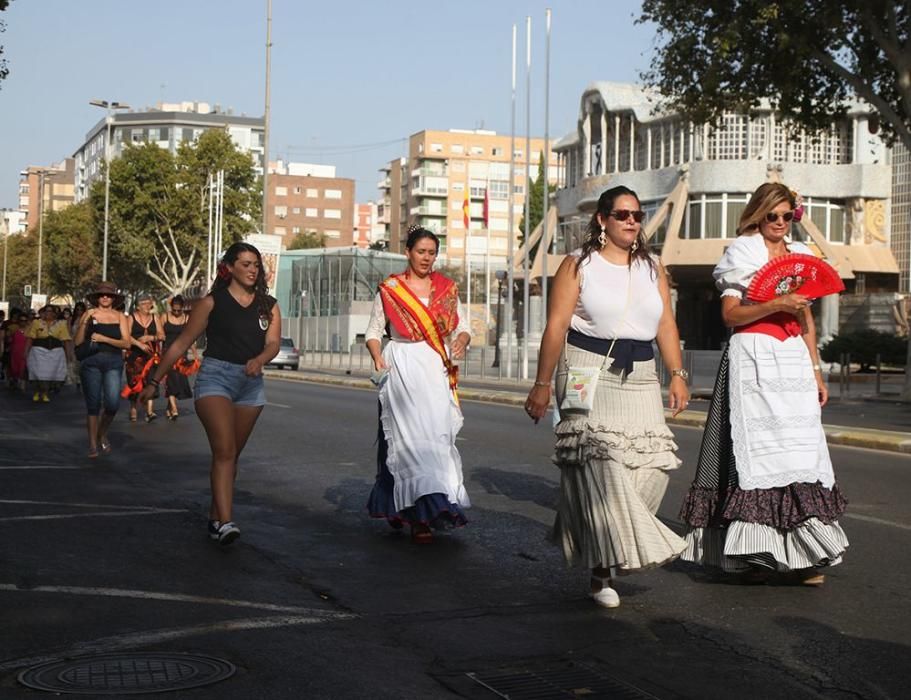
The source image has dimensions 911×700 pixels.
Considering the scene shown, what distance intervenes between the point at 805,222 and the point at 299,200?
11726 centimetres

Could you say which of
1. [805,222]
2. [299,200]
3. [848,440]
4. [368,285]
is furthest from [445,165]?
[848,440]

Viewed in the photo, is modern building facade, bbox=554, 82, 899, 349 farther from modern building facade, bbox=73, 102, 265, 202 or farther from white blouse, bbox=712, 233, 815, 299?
modern building facade, bbox=73, 102, 265, 202

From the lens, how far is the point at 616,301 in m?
6.45

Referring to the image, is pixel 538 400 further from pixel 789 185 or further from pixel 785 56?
pixel 789 185

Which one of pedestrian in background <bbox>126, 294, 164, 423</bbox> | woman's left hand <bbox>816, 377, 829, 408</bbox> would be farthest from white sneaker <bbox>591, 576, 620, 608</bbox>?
pedestrian in background <bbox>126, 294, 164, 423</bbox>

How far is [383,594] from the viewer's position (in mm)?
6609

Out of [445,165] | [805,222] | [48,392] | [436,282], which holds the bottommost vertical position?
[48,392]

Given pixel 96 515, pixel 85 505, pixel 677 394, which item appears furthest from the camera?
pixel 85 505

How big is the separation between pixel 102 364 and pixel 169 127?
148522 mm

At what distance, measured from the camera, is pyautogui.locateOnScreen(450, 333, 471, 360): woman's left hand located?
28.4 ft

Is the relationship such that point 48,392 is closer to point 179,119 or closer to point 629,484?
point 629,484

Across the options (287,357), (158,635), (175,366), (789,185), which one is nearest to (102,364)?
(175,366)

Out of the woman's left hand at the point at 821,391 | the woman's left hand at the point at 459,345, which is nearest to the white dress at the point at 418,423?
the woman's left hand at the point at 459,345

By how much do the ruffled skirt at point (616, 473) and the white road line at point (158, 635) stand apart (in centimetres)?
110
